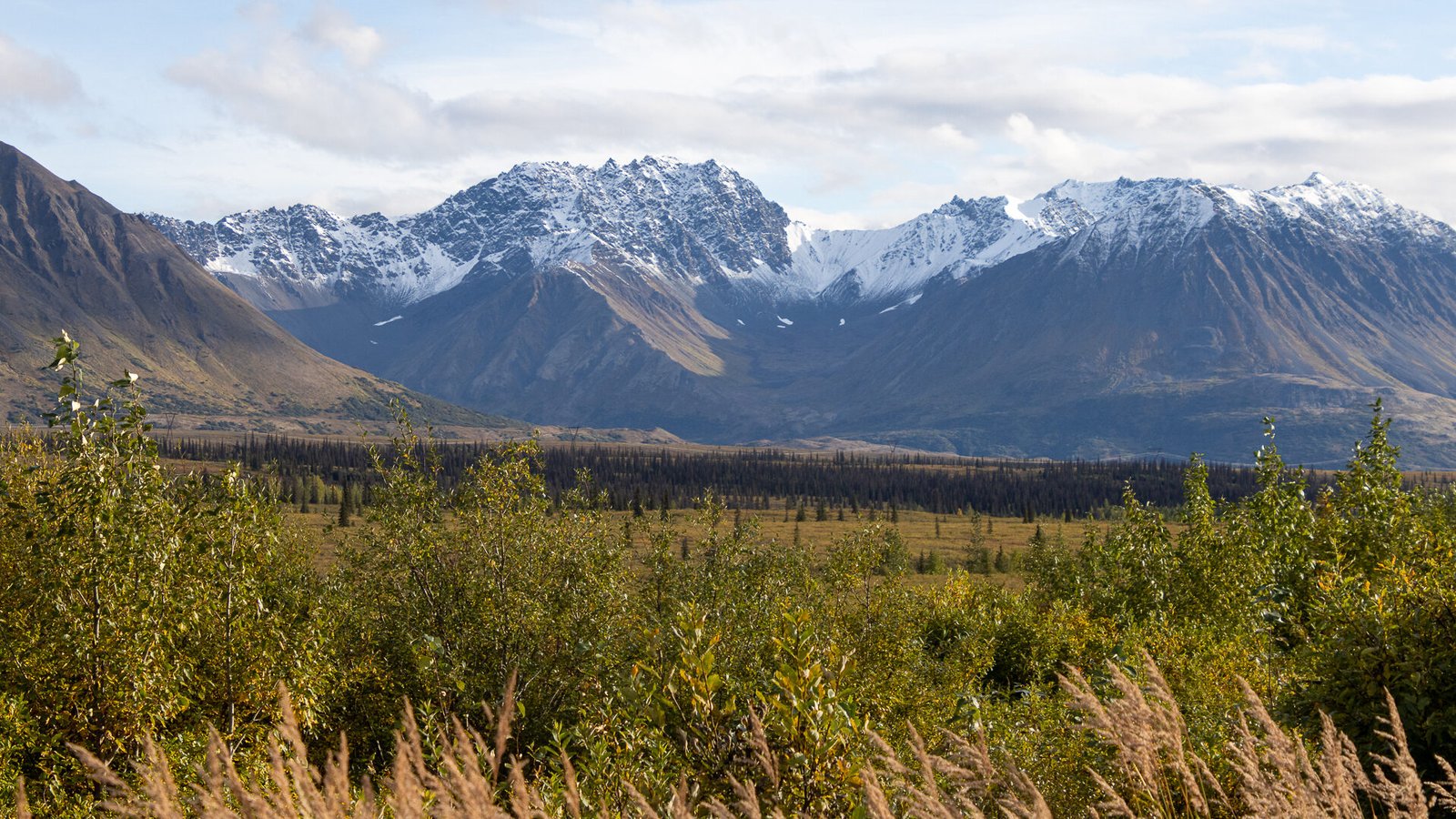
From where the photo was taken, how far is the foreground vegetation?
1074 centimetres

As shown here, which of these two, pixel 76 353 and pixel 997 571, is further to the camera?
pixel 997 571

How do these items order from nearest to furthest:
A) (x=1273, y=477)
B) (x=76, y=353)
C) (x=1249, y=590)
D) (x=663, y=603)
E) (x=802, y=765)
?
(x=802, y=765) → (x=76, y=353) → (x=663, y=603) → (x=1249, y=590) → (x=1273, y=477)

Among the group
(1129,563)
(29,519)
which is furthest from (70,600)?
(1129,563)

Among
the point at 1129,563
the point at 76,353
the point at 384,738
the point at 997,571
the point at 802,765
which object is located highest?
the point at 76,353

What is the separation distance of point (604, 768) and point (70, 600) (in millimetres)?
12495

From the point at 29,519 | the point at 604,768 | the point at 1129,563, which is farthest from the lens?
the point at 1129,563

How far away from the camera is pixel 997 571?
13638 centimetres

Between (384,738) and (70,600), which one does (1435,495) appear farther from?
(70,600)

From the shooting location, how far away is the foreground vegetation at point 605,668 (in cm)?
1074

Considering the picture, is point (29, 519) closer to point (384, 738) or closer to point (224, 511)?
point (224, 511)

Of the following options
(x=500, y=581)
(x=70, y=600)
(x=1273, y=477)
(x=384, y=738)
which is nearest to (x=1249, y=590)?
(x=1273, y=477)

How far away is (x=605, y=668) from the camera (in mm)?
27453

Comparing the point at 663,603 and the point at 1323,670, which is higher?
the point at 1323,670

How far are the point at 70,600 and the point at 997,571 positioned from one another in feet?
413
